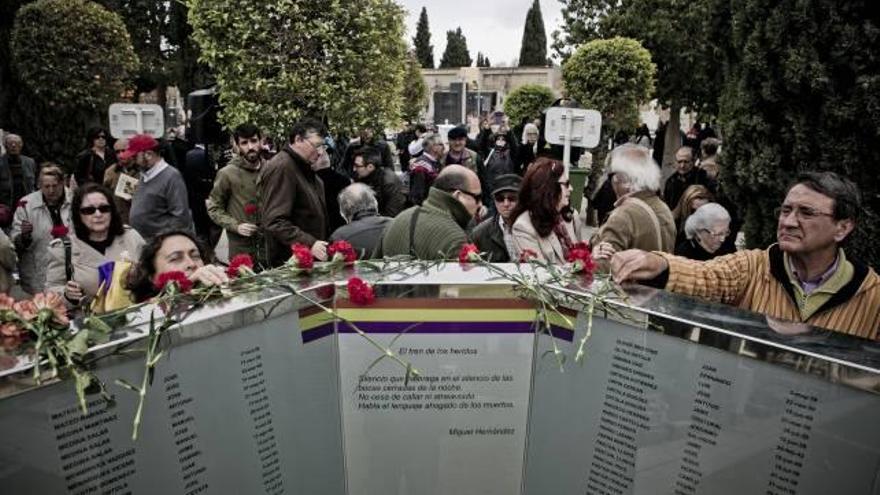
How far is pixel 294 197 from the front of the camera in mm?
4949

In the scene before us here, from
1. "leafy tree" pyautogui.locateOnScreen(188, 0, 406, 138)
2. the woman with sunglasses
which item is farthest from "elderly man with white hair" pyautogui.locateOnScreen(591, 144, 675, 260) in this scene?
"leafy tree" pyautogui.locateOnScreen(188, 0, 406, 138)

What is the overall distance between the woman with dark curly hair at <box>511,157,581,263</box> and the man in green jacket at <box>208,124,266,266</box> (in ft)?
8.79

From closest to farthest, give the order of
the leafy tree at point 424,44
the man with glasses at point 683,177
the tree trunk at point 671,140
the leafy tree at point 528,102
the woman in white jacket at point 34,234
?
the woman in white jacket at point 34,234, the man with glasses at point 683,177, the tree trunk at point 671,140, the leafy tree at point 528,102, the leafy tree at point 424,44

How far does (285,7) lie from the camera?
6578 millimetres

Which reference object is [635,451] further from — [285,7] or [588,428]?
[285,7]

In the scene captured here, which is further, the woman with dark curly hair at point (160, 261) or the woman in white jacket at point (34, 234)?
the woman in white jacket at point (34, 234)

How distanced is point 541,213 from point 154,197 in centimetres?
352

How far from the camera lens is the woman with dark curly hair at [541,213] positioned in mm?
3824

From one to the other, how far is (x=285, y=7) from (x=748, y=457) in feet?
19.7

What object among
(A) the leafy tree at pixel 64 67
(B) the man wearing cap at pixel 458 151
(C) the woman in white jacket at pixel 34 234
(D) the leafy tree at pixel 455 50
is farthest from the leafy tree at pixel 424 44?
(C) the woman in white jacket at pixel 34 234

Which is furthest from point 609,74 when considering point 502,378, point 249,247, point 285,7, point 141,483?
point 141,483

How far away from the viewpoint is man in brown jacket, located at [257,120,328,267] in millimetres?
4788

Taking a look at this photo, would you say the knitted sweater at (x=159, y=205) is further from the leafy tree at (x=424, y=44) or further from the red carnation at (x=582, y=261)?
the leafy tree at (x=424, y=44)

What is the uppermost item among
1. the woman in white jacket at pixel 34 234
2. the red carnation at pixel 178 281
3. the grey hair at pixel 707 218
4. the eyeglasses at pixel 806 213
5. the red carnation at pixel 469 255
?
the eyeglasses at pixel 806 213
